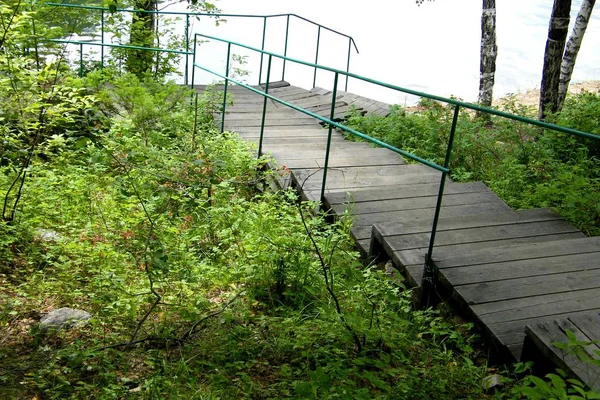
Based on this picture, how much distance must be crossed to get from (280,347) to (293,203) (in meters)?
2.30

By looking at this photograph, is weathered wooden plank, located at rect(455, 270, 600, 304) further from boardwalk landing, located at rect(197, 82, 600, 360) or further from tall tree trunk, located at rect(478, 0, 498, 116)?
tall tree trunk, located at rect(478, 0, 498, 116)

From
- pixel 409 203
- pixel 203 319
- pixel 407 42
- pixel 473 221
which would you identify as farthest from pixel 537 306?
pixel 407 42

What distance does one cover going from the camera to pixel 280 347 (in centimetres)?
358

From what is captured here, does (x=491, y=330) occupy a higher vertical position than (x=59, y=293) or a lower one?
higher

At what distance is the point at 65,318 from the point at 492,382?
2.40 m

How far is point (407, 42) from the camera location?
→ 25.3 meters

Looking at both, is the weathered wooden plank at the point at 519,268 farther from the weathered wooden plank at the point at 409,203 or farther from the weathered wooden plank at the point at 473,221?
the weathered wooden plank at the point at 409,203

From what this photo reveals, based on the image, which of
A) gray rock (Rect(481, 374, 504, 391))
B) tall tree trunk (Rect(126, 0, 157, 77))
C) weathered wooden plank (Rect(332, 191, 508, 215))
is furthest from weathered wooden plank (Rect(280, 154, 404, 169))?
tall tree trunk (Rect(126, 0, 157, 77))

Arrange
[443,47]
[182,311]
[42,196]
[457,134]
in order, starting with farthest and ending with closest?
[443,47]
[457,134]
[42,196]
[182,311]

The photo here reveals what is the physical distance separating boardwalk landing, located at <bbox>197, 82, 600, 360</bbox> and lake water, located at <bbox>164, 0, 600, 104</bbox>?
39.1 feet

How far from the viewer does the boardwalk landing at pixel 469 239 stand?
12.2 ft

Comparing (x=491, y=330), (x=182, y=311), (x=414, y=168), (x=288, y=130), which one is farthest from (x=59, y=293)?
(x=288, y=130)

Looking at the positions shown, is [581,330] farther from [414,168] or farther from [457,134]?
[457,134]

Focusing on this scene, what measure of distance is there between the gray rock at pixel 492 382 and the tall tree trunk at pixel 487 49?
7.94 metres
